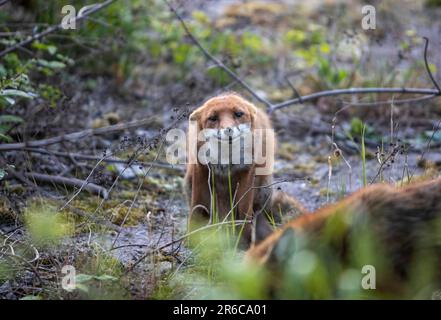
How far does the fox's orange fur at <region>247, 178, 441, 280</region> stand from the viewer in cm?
318

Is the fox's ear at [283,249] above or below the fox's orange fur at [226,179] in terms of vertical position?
below

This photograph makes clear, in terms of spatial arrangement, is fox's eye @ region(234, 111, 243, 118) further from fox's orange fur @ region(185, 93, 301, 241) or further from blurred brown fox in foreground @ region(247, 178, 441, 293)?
blurred brown fox in foreground @ region(247, 178, 441, 293)

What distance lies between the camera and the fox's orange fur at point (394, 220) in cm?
318

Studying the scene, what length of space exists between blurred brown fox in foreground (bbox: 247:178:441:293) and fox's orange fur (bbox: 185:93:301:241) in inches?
89.5

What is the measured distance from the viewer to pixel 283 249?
3088 millimetres

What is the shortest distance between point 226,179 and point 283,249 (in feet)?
9.36

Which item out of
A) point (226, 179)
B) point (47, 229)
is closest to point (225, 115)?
point (226, 179)

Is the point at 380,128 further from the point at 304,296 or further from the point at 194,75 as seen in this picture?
the point at 304,296

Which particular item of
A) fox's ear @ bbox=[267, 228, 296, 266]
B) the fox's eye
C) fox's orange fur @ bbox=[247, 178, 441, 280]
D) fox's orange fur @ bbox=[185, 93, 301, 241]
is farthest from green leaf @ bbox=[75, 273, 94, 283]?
the fox's eye

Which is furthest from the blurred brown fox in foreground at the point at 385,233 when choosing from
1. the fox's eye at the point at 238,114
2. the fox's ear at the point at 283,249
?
the fox's eye at the point at 238,114

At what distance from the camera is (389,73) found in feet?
28.4

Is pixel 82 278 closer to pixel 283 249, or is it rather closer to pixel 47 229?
pixel 47 229

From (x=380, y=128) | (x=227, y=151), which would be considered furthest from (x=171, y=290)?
(x=380, y=128)

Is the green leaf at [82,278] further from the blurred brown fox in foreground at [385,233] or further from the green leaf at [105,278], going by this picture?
the blurred brown fox in foreground at [385,233]
